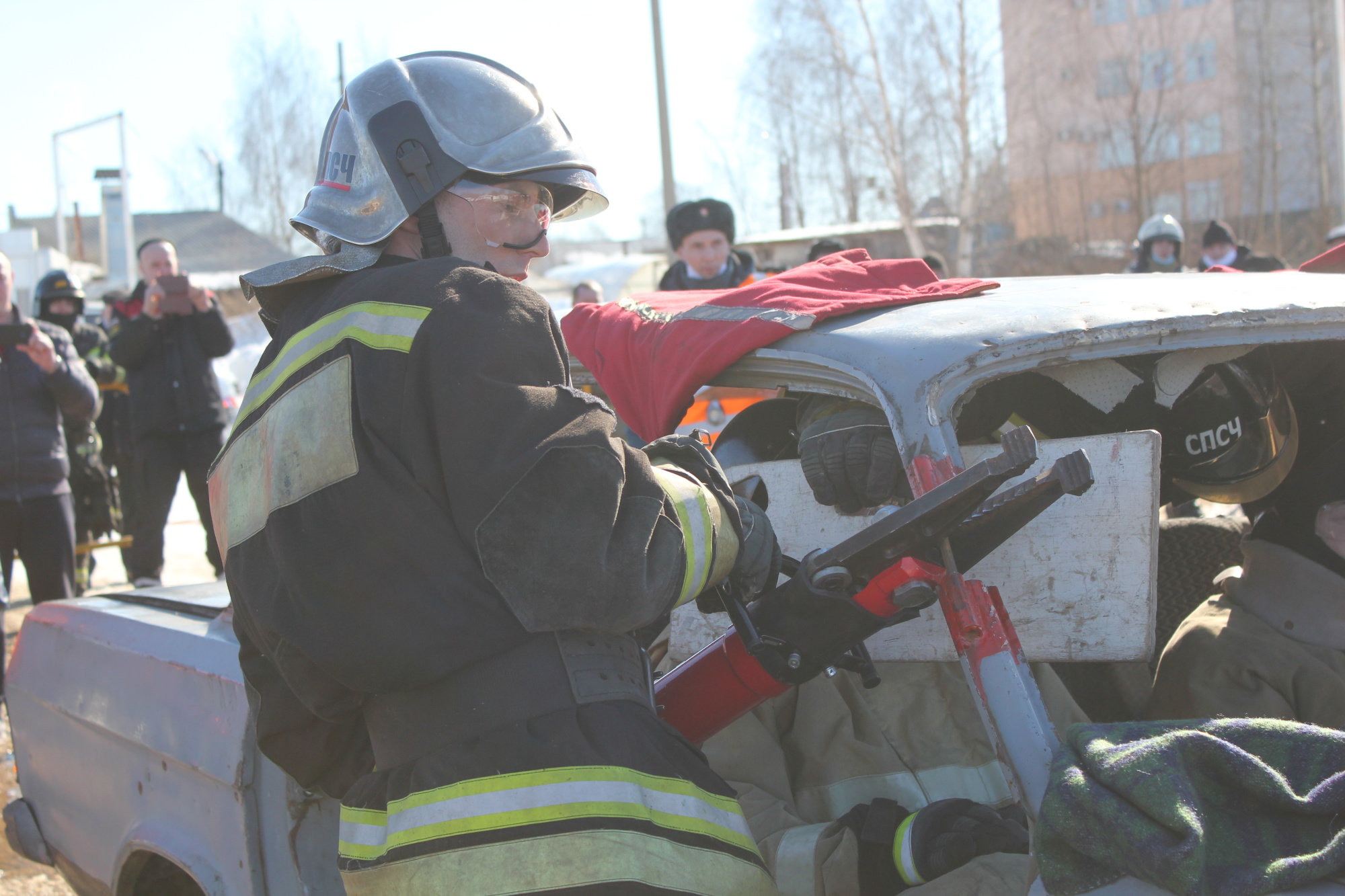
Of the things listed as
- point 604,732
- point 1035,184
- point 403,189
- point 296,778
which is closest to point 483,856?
point 604,732

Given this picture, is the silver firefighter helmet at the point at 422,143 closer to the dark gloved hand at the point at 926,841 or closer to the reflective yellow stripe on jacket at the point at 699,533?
the reflective yellow stripe on jacket at the point at 699,533

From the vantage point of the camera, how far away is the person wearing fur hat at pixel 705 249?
5.66 meters

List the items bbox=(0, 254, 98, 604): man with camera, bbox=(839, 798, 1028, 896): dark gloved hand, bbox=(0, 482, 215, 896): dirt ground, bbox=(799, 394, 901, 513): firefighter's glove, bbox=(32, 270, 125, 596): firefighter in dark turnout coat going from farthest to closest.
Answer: bbox=(32, 270, 125, 596): firefighter in dark turnout coat < bbox=(0, 254, 98, 604): man with camera < bbox=(0, 482, 215, 896): dirt ground < bbox=(799, 394, 901, 513): firefighter's glove < bbox=(839, 798, 1028, 896): dark gloved hand

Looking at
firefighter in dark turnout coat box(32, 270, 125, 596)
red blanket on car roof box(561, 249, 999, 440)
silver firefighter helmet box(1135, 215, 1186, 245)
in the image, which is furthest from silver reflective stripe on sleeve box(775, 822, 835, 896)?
silver firefighter helmet box(1135, 215, 1186, 245)

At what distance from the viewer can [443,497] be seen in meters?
1.43

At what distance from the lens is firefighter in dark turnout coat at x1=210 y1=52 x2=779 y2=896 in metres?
1.37

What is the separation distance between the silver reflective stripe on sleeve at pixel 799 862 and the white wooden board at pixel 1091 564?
38 cm

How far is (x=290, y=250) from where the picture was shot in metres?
37.8

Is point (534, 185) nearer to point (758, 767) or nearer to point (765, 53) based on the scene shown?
point (758, 767)

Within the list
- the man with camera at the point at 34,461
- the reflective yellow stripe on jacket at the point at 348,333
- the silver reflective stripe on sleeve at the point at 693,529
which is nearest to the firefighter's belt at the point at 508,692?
the silver reflective stripe on sleeve at the point at 693,529

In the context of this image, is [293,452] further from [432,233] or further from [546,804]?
[546,804]

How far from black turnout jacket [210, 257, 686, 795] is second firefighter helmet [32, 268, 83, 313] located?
20.0ft

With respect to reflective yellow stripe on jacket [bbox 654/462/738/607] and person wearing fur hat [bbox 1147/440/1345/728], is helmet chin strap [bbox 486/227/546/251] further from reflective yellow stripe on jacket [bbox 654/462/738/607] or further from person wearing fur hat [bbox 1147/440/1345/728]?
person wearing fur hat [bbox 1147/440/1345/728]

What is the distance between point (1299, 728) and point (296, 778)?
1.49 m
